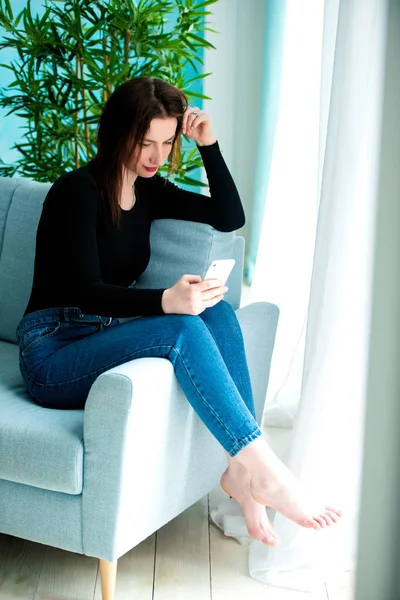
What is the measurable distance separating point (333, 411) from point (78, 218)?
772mm

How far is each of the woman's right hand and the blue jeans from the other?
0.02m

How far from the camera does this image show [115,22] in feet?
10.6

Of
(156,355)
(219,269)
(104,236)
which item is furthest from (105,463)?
(104,236)

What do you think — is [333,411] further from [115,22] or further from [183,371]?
[115,22]

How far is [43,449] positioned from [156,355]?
32 cm

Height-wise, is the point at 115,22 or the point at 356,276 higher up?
the point at 115,22

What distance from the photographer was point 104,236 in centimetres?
210

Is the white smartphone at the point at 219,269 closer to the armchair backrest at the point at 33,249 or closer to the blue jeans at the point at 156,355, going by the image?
the blue jeans at the point at 156,355

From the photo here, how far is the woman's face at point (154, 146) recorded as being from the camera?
6.73 feet

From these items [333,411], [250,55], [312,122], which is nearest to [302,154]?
[312,122]

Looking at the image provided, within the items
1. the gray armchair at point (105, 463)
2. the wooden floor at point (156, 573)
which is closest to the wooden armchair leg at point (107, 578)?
the gray armchair at point (105, 463)

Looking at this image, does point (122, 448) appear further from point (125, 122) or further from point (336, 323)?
point (125, 122)

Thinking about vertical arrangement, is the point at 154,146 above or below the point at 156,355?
above

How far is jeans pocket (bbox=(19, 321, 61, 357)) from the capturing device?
78.1 inches
